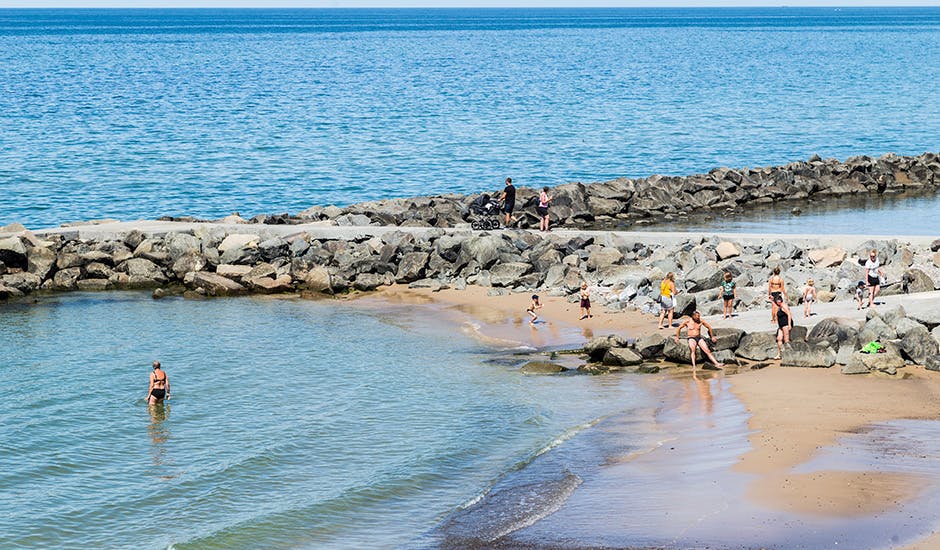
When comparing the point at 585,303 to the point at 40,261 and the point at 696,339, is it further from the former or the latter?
the point at 40,261

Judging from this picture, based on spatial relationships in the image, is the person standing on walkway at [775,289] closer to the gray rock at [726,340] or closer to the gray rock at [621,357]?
the gray rock at [726,340]

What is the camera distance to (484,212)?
136ft

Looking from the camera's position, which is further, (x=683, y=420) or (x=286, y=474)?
(x=683, y=420)

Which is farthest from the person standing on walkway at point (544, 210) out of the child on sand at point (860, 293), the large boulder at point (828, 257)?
the child on sand at point (860, 293)

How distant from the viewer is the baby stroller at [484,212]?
39.5m

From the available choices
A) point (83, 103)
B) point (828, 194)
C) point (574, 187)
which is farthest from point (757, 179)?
point (83, 103)

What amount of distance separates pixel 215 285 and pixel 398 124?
1796 inches

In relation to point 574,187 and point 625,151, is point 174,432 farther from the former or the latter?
point 625,151

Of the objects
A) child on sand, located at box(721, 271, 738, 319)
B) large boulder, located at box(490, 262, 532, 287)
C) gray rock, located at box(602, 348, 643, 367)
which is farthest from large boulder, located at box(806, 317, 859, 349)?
large boulder, located at box(490, 262, 532, 287)

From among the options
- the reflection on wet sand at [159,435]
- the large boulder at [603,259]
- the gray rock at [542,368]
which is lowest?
the reflection on wet sand at [159,435]

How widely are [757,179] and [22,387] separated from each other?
35.5 meters

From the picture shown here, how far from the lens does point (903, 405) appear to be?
21688 millimetres

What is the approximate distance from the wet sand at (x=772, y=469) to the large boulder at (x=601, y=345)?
1446 millimetres

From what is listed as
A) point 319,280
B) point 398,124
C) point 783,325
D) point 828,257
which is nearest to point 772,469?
point 783,325
